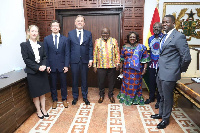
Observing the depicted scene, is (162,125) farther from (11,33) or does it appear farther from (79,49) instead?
(11,33)

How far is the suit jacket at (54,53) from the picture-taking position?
2.76 metres

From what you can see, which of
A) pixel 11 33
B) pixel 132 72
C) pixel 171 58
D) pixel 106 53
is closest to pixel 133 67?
pixel 132 72

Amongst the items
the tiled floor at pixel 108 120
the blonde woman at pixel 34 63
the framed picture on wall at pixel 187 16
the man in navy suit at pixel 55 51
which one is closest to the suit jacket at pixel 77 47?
the man in navy suit at pixel 55 51

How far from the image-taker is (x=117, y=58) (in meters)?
2.99

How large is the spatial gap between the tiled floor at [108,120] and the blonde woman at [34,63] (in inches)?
16.0

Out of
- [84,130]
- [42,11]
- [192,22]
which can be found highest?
[42,11]

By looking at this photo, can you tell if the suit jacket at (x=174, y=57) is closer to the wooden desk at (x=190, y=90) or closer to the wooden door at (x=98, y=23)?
the wooden desk at (x=190, y=90)

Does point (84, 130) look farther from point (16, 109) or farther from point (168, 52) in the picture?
point (168, 52)

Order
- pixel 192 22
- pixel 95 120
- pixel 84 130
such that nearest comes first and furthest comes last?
pixel 84 130 → pixel 95 120 → pixel 192 22

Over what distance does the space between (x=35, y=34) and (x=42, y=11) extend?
159 centimetres

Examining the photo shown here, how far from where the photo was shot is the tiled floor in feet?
7.39

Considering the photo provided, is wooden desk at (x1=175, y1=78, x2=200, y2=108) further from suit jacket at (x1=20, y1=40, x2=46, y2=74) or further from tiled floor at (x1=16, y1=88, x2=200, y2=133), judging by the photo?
suit jacket at (x1=20, y1=40, x2=46, y2=74)

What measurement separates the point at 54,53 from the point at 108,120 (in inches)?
55.7

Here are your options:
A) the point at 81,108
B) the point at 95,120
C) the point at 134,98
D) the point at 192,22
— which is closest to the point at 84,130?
the point at 95,120
